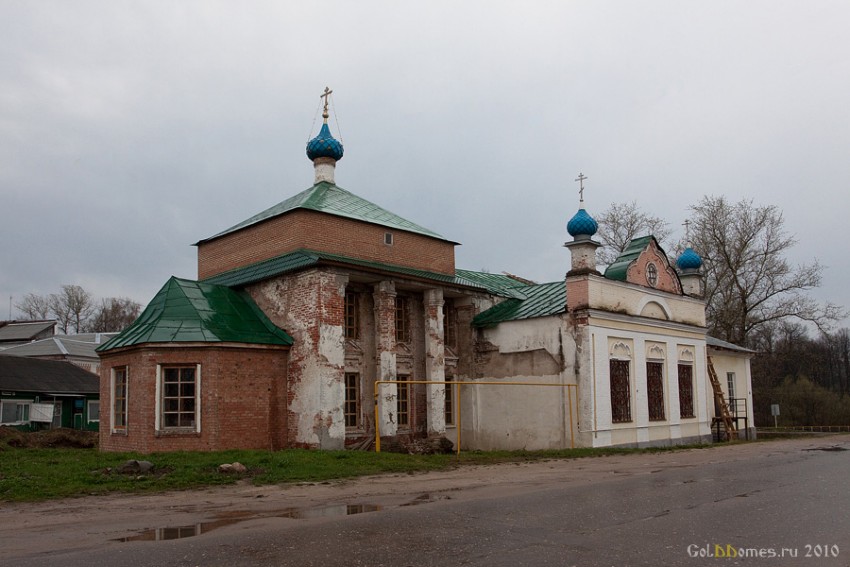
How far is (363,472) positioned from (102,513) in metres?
5.15

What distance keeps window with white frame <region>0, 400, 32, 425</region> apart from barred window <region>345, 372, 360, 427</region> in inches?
659

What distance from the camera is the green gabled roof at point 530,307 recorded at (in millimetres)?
21041

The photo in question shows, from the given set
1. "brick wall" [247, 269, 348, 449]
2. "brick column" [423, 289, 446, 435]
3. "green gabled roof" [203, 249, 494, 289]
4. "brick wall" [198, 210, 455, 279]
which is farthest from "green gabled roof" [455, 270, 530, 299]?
"brick wall" [247, 269, 348, 449]

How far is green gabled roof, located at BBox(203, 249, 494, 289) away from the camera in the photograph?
1781 centimetres

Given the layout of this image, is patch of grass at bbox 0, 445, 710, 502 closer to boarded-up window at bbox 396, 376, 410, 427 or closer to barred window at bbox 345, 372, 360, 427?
barred window at bbox 345, 372, 360, 427

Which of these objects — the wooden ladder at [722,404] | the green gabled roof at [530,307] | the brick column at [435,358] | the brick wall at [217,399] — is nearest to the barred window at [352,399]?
the brick wall at [217,399]

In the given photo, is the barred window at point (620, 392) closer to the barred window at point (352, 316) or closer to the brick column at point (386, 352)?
the brick column at point (386, 352)

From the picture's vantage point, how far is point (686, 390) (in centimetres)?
2483

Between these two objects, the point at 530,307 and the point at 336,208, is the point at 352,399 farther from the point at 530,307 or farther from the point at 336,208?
the point at 530,307

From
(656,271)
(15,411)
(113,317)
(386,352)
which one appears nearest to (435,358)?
(386,352)

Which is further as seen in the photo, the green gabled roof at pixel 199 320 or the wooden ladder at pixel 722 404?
the wooden ladder at pixel 722 404

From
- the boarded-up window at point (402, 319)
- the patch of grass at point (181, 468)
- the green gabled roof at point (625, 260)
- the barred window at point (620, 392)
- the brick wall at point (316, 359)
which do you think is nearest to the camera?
the patch of grass at point (181, 468)

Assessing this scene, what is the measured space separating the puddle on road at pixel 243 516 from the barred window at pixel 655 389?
46.3 ft
